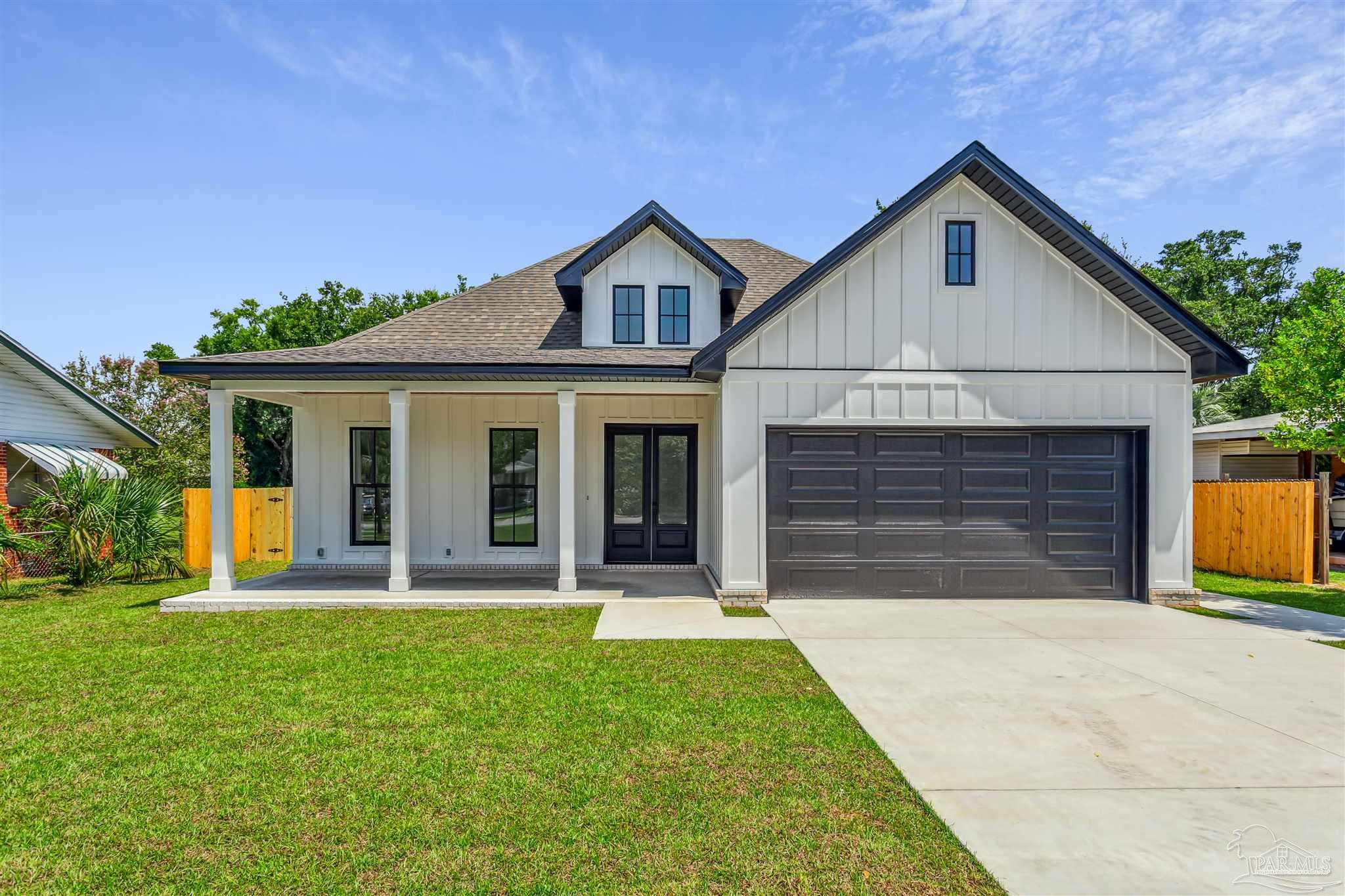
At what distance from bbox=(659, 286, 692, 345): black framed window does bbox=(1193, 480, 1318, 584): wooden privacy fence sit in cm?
1011

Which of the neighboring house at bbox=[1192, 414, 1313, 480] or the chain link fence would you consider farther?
the neighboring house at bbox=[1192, 414, 1313, 480]

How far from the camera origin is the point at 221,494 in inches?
361

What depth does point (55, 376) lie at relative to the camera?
42.4 feet

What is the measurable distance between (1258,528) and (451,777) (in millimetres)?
13886

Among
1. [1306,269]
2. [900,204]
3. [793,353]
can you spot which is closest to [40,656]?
[793,353]

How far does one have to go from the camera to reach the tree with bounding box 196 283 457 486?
27.9 meters

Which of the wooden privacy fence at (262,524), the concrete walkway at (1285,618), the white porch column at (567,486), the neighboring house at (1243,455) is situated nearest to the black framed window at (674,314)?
the white porch column at (567,486)

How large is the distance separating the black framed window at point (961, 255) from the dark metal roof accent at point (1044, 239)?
1.86 feet

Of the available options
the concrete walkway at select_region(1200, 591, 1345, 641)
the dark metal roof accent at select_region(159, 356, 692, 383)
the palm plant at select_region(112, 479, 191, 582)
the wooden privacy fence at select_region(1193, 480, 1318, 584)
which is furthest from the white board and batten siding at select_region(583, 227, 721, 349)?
the wooden privacy fence at select_region(1193, 480, 1318, 584)

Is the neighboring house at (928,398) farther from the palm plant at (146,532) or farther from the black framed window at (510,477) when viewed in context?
the palm plant at (146,532)

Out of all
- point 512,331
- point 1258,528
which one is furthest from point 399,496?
point 1258,528

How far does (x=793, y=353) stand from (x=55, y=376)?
48.7 ft

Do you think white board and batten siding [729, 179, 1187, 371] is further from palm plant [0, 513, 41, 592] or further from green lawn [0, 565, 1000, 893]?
palm plant [0, 513, 41, 592]

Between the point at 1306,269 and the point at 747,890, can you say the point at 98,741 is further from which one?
the point at 1306,269
